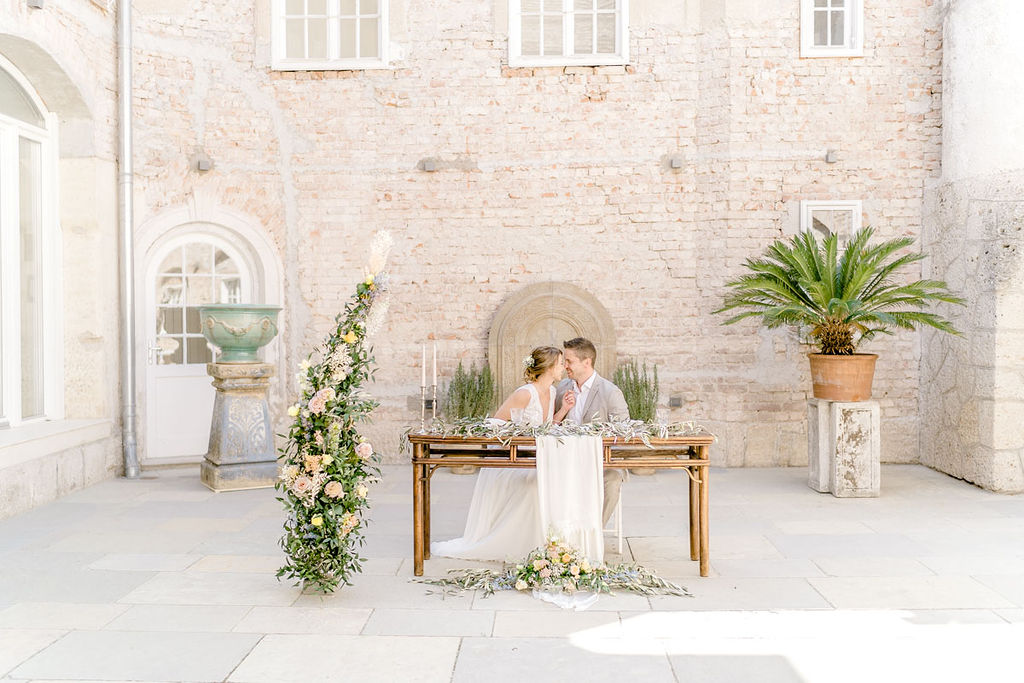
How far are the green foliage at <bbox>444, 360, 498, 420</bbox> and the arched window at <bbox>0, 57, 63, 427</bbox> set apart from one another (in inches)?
138

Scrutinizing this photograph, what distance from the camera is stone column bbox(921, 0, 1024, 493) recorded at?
23.2 feet

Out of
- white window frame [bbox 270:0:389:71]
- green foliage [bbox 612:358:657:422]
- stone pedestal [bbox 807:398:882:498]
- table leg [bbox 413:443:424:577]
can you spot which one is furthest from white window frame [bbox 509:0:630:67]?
table leg [bbox 413:443:424:577]

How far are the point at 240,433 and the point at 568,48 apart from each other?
483 cm

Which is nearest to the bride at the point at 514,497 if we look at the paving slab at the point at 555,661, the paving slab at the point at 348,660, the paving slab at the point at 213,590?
the paving slab at the point at 213,590

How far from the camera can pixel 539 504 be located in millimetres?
4672

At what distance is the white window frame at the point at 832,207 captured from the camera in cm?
843

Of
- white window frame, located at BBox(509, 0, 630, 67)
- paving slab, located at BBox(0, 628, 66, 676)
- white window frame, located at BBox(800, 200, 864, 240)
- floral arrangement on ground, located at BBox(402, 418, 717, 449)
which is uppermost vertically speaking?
white window frame, located at BBox(509, 0, 630, 67)

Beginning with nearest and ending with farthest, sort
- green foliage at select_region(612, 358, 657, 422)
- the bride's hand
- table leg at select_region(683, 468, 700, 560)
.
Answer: table leg at select_region(683, 468, 700, 560)
the bride's hand
green foliage at select_region(612, 358, 657, 422)

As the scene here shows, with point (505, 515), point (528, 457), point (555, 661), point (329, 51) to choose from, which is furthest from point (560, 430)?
point (329, 51)

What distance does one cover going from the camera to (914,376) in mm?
8500

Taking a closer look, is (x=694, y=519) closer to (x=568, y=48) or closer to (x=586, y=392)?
(x=586, y=392)

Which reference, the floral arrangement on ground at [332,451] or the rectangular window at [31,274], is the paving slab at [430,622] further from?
the rectangular window at [31,274]

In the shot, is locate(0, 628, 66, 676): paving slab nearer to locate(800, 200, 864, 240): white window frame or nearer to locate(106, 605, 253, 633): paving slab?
locate(106, 605, 253, 633): paving slab

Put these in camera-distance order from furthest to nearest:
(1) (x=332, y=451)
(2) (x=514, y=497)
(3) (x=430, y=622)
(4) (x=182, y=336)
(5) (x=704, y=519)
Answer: (4) (x=182, y=336)
(2) (x=514, y=497)
(5) (x=704, y=519)
(1) (x=332, y=451)
(3) (x=430, y=622)
